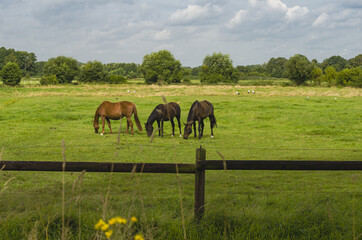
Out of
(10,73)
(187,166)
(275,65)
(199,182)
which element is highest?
(275,65)

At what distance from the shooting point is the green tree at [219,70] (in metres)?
99.3

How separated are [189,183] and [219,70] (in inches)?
3737

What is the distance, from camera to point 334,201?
6.62 m

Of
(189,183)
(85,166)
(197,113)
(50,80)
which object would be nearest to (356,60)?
(50,80)

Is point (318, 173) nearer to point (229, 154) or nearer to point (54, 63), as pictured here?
point (229, 154)

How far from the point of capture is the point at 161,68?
326ft

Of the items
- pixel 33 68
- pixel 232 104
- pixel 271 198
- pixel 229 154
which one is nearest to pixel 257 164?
pixel 271 198

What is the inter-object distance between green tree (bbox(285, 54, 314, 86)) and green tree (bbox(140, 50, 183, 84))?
102 ft

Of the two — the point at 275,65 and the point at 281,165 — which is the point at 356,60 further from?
the point at 281,165

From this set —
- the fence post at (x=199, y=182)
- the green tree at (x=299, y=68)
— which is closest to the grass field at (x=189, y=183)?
the fence post at (x=199, y=182)

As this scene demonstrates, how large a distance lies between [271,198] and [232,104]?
955 inches

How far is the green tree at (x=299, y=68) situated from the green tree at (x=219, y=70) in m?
19.0

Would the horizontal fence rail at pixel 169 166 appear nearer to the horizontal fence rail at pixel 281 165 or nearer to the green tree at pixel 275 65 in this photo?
the horizontal fence rail at pixel 281 165

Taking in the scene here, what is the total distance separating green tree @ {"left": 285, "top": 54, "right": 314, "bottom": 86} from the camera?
83.1 m
